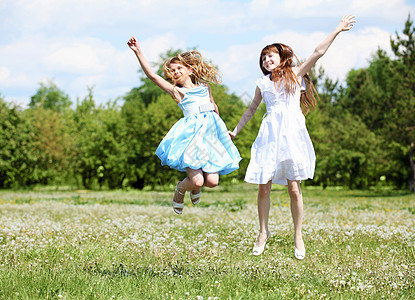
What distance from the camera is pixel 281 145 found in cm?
611

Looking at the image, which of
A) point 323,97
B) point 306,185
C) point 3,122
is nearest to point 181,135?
point 3,122

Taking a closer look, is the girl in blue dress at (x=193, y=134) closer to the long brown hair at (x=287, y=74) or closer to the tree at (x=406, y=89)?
the long brown hair at (x=287, y=74)

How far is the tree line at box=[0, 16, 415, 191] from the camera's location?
116 feet

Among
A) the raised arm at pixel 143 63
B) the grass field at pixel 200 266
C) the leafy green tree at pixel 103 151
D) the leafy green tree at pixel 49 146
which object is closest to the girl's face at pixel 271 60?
the raised arm at pixel 143 63

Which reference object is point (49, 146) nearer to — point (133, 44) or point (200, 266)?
point (133, 44)

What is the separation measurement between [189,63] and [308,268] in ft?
9.55

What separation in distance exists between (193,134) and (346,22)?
2.34 m

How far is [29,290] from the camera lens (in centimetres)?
452

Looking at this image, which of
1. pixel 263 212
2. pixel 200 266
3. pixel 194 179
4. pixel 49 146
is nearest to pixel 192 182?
pixel 194 179

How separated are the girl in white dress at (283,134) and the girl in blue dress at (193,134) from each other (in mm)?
400

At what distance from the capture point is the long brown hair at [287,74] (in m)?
6.22

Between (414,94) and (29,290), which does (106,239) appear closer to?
(29,290)

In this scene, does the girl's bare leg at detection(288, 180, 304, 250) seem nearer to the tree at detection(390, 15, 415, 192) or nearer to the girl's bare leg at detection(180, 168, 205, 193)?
the girl's bare leg at detection(180, 168, 205, 193)

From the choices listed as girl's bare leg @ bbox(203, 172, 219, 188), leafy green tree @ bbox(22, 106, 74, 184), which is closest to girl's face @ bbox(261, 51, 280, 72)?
girl's bare leg @ bbox(203, 172, 219, 188)
